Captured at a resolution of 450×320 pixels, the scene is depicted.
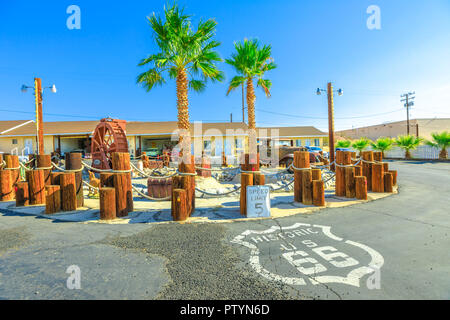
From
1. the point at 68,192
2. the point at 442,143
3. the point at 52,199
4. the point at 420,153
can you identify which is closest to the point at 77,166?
the point at 68,192

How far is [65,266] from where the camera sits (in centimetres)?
264

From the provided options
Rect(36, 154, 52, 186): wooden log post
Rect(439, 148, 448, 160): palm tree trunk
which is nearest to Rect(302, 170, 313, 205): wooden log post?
Rect(36, 154, 52, 186): wooden log post

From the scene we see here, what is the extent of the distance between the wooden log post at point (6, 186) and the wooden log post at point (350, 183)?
32.0 ft

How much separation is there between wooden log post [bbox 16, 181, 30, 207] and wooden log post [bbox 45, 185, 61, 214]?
1377 mm

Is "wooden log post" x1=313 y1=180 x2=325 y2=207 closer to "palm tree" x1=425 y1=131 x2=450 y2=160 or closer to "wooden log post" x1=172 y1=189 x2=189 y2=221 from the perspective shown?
"wooden log post" x1=172 y1=189 x2=189 y2=221

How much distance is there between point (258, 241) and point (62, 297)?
2394 millimetres

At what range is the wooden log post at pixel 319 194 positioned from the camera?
17.6 feet

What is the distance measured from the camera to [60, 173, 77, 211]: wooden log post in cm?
513

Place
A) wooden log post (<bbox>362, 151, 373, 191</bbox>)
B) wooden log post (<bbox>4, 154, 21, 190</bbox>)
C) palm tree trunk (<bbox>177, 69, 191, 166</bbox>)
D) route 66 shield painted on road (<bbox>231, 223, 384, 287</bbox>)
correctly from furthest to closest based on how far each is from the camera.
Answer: palm tree trunk (<bbox>177, 69, 191, 166</bbox>) < wooden log post (<bbox>362, 151, 373, 191</bbox>) < wooden log post (<bbox>4, 154, 21, 190</bbox>) < route 66 shield painted on road (<bbox>231, 223, 384, 287</bbox>)

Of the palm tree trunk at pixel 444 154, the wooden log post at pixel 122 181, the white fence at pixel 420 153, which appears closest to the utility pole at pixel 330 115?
the wooden log post at pixel 122 181

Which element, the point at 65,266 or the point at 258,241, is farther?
the point at 258,241

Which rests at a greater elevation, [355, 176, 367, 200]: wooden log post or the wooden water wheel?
the wooden water wheel
